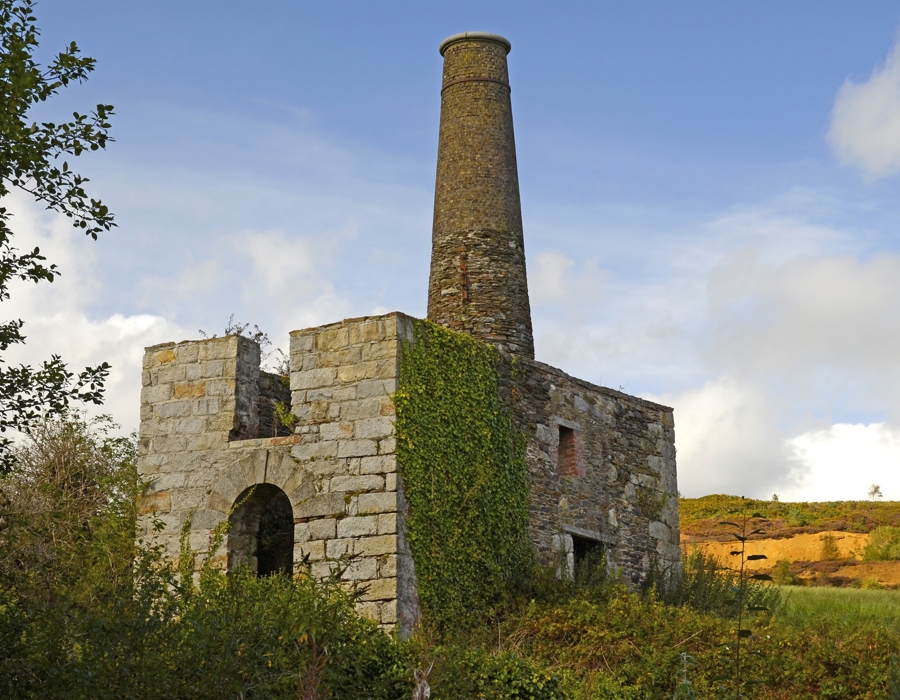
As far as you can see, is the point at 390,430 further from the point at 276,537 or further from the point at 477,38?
the point at 477,38

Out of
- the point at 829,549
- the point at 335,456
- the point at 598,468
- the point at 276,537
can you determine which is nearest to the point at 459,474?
the point at 335,456

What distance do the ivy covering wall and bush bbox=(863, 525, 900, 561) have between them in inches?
629

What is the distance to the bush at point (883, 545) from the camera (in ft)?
87.4

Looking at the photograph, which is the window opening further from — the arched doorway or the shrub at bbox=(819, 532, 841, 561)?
the shrub at bbox=(819, 532, 841, 561)

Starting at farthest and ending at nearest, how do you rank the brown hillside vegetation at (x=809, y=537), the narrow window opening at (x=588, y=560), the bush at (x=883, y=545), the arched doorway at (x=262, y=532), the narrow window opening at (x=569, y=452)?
the bush at (x=883, y=545) < the brown hillside vegetation at (x=809, y=537) < the narrow window opening at (x=569, y=452) < the narrow window opening at (x=588, y=560) < the arched doorway at (x=262, y=532)

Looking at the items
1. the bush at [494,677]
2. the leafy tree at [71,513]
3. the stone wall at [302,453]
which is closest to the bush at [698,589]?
the bush at [494,677]

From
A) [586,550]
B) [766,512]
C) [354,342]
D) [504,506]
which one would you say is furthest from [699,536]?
[354,342]

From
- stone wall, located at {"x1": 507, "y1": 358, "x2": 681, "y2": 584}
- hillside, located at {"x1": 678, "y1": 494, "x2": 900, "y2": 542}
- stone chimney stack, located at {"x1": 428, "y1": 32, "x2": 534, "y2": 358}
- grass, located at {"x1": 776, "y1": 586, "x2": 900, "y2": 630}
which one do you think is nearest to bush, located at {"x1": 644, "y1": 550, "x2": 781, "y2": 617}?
stone wall, located at {"x1": 507, "y1": 358, "x2": 681, "y2": 584}

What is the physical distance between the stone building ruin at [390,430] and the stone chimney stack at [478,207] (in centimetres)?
2

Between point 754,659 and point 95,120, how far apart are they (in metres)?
8.42

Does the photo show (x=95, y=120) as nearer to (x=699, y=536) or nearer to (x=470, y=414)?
(x=470, y=414)

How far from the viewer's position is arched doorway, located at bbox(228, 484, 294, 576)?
501 inches

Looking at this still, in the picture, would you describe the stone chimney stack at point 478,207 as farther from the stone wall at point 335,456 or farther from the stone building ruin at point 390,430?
the stone wall at point 335,456

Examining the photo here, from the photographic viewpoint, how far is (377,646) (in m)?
10.5
